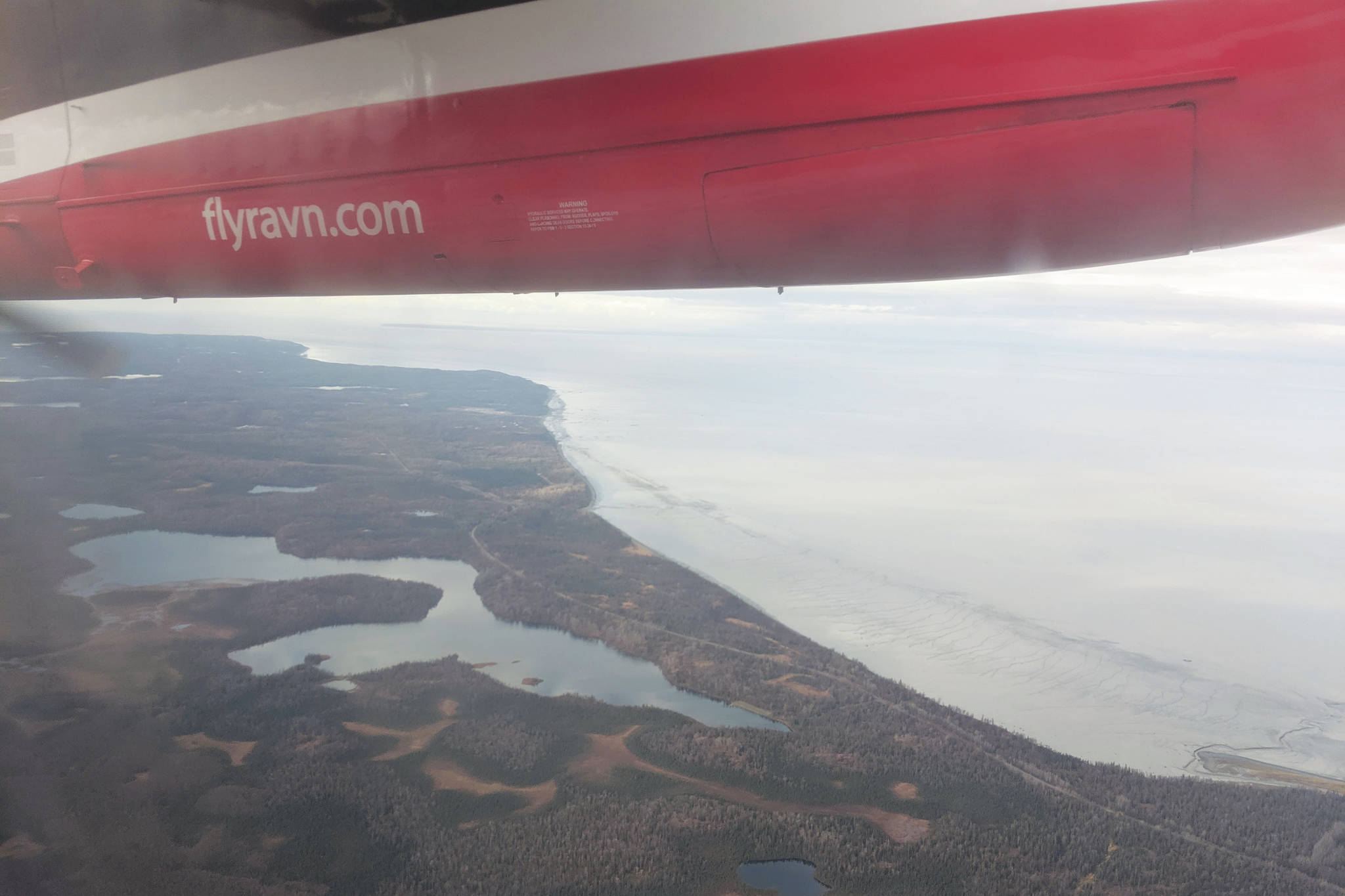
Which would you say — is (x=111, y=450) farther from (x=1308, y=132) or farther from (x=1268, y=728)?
(x=1268, y=728)

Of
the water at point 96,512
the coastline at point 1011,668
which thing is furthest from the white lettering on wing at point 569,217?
the water at point 96,512

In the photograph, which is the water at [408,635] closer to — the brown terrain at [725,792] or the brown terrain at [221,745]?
the brown terrain at [725,792]

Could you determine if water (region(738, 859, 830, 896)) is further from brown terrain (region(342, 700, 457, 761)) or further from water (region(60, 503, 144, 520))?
water (region(60, 503, 144, 520))

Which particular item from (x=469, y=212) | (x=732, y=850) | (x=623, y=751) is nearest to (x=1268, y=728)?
(x=732, y=850)

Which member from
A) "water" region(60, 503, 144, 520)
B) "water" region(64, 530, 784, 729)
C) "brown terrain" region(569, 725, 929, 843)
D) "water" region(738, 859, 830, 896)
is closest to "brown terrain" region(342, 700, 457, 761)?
"water" region(64, 530, 784, 729)

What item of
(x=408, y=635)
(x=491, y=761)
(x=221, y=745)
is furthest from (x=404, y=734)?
(x=408, y=635)

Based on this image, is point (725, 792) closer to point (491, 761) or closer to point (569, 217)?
point (491, 761)
